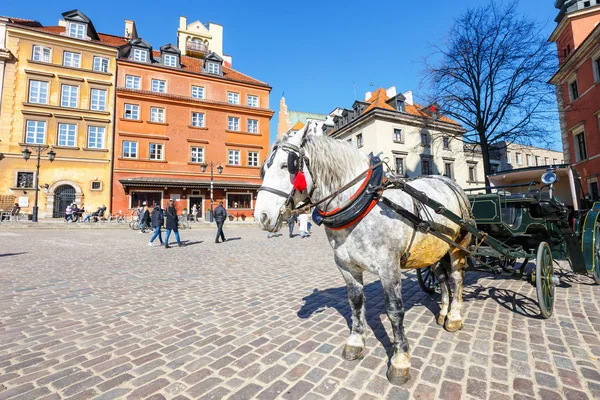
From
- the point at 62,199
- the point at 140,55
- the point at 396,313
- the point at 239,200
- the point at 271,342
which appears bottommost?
the point at 271,342

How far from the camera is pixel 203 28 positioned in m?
39.3

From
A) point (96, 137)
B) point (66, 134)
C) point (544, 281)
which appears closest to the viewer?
point (544, 281)

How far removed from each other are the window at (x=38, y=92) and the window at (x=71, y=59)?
108 inches

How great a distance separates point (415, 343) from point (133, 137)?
1156 inches

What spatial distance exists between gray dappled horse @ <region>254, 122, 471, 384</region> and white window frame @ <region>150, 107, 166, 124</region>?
28.8m

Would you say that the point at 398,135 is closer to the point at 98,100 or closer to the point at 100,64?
the point at 98,100

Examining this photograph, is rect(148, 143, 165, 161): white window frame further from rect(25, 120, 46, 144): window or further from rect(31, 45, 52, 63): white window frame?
rect(31, 45, 52, 63): white window frame

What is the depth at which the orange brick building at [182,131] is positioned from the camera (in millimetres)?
25312

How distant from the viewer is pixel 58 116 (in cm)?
2427

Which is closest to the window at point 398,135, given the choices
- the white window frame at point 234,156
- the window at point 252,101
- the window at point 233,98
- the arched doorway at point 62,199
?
the window at point 252,101

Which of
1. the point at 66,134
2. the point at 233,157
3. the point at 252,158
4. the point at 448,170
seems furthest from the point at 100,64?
the point at 448,170

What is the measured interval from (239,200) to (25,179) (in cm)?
1800

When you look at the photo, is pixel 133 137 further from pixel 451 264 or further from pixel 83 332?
pixel 451 264

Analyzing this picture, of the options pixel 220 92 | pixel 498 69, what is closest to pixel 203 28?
pixel 220 92
